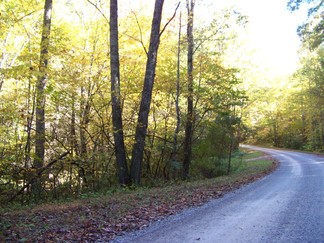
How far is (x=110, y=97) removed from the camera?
14.8 metres

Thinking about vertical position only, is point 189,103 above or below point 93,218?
above

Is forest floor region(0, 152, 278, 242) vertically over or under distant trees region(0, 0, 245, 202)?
under

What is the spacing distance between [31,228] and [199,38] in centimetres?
1429

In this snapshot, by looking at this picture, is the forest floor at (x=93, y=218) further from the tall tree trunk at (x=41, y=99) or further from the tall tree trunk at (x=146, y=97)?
the tall tree trunk at (x=41, y=99)

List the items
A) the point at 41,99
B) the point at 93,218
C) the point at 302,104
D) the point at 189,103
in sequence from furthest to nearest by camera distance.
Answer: the point at 302,104
the point at 189,103
the point at 41,99
the point at 93,218

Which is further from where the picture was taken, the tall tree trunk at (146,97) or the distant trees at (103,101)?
the tall tree trunk at (146,97)

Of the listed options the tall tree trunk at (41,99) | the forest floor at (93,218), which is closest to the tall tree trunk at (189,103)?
the forest floor at (93,218)

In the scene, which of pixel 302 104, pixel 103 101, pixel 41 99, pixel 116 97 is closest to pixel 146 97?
pixel 116 97

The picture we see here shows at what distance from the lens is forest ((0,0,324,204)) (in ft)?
37.8

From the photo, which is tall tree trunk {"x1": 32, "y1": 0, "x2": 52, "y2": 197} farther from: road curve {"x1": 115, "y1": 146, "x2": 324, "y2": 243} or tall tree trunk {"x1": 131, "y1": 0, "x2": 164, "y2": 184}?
road curve {"x1": 115, "y1": 146, "x2": 324, "y2": 243}

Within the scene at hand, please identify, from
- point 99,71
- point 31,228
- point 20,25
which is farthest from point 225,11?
point 31,228

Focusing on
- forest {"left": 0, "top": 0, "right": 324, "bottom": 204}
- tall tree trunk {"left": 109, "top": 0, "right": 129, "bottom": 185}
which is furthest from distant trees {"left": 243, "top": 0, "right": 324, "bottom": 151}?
tall tree trunk {"left": 109, "top": 0, "right": 129, "bottom": 185}

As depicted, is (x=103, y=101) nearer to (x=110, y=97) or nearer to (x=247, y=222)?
(x=110, y=97)

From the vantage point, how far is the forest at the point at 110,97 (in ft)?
37.8
